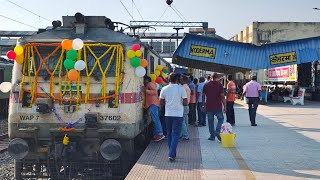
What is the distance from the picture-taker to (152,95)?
9.16 meters

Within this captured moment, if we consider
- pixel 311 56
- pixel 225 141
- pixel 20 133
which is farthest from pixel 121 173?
pixel 311 56

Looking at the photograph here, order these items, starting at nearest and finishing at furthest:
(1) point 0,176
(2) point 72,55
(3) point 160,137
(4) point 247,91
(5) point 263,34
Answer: (2) point 72,55 → (1) point 0,176 → (3) point 160,137 → (4) point 247,91 → (5) point 263,34

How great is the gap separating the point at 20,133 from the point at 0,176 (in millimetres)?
2055

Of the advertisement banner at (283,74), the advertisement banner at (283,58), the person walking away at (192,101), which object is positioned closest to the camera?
the person walking away at (192,101)

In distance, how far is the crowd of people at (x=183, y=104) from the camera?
775 cm

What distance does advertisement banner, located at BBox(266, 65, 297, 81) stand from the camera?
30.4 m

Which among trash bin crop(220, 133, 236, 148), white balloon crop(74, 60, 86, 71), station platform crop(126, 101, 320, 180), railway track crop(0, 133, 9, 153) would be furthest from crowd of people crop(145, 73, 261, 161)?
railway track crop(0, 133, 9, 153)

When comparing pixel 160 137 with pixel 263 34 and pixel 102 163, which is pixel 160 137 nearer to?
pixel 102 163

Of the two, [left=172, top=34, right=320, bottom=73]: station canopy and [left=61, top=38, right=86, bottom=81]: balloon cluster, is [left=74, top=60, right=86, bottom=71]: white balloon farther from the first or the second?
[left=172, top=34, right=320, bottom=73]: station canopy

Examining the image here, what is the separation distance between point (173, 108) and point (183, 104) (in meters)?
0.23

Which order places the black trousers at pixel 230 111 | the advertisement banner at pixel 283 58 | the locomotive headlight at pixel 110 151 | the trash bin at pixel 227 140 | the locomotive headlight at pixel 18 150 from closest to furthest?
the locomotive headlight at pixel 110 151 < the locomotive headlight at pixel 18 150 < the trash bin at pixel 227 140 < the black trousers at pixel 230 111 < the advertisement banner at pixel 283 58

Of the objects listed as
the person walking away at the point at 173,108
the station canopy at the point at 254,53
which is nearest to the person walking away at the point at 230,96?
the person walking away at the point at 173,108

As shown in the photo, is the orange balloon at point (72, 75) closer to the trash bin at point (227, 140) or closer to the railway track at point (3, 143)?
A: the trash bin at point (227, 140)

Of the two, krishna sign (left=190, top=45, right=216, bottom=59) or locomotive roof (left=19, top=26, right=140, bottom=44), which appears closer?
locomotive roof (left=19, top=26, right=140, bottom=44)
